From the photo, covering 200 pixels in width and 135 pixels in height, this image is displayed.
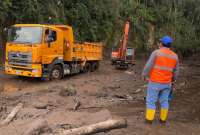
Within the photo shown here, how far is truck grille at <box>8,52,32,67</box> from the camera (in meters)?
18.7

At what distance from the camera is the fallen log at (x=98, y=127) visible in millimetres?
7883

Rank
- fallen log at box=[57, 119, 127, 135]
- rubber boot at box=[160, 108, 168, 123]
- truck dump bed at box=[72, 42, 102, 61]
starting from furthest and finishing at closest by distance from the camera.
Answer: truck dump bed at box=[72, 42, 102, 61] → rubber boot at box=[160, 108, 168, 123] → fallen log at box=[57, 119, 127, 135]

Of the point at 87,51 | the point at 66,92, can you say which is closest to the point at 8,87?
the point at 66,92

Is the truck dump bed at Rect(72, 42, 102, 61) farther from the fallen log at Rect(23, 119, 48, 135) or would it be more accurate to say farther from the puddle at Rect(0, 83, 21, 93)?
the fallen log at Rect(23, 119, 48, 135)

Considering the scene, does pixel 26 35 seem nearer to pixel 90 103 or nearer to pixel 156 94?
pixel 90 103

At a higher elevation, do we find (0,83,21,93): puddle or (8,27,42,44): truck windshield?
(8,27,42,44): truck windshield

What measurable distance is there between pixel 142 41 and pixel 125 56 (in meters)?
17.0

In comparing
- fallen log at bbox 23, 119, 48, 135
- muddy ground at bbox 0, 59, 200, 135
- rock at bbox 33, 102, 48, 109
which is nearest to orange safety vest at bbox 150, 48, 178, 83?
muddy ground at bbox 0, 59, 200, 135

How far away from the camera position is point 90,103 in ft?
47.4

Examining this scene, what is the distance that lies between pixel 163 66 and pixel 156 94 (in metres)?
0.69

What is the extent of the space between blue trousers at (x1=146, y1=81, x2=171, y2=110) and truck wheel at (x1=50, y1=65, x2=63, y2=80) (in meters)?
10.7

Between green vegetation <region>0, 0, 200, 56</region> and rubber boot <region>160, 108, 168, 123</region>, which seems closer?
rubber boot <region>160, 108, 168, 123</region>

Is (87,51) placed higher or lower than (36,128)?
higher

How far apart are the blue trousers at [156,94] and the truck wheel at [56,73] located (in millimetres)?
10650
